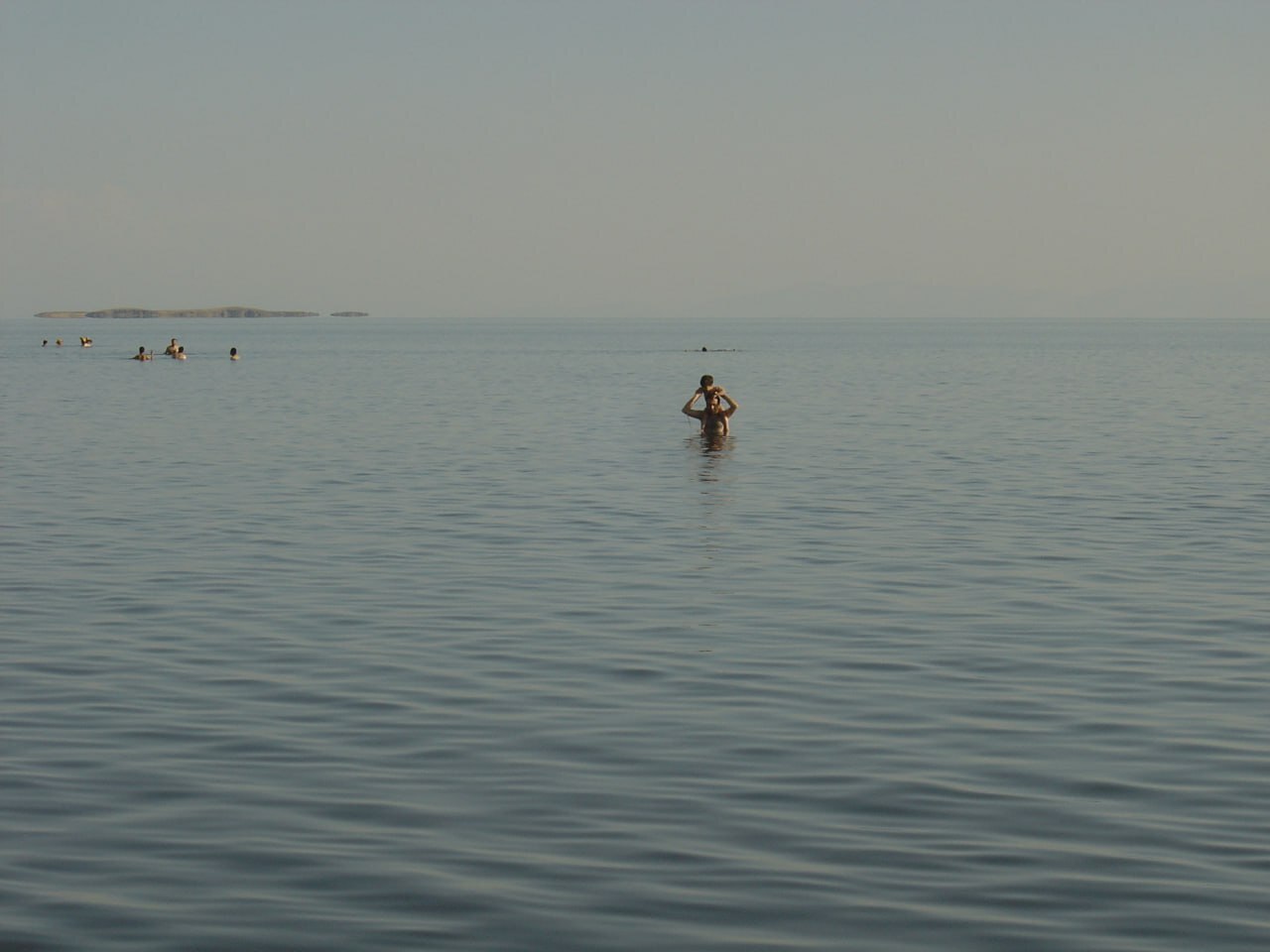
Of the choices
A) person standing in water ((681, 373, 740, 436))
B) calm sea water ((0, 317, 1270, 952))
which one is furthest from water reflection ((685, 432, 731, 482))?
calm sea water ((0, 317, 1270, 952))

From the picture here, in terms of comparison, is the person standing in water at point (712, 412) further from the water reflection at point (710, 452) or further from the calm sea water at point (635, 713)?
the calm sea water at point (635, 713)

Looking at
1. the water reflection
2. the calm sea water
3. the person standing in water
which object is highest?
the person standing in water

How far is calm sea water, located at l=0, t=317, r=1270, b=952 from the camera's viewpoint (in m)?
9.91

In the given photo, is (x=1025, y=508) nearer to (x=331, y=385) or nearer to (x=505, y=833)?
(x=505, y=833)

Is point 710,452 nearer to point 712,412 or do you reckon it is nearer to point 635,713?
point 712,412

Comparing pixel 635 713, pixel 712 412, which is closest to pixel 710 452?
pixel 712 412

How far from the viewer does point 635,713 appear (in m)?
14.6


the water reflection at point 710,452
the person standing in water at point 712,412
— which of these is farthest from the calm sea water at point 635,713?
the person standing in water at point 712,412

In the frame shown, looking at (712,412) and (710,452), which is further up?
(712,412)

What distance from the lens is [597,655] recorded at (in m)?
17.3

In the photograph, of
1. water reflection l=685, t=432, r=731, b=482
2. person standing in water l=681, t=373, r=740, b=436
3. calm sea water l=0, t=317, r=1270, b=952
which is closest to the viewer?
calm sea water l=0, t=317, r=1270, b=952

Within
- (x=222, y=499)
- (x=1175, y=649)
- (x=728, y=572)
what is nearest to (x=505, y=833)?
(x=1175, y=649)

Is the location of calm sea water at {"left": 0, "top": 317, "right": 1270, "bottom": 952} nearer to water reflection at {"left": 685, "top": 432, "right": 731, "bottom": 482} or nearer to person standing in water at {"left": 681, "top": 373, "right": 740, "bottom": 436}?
water reflection at {"left": 685, "top": 432, "right": 731, "bottom": 482}

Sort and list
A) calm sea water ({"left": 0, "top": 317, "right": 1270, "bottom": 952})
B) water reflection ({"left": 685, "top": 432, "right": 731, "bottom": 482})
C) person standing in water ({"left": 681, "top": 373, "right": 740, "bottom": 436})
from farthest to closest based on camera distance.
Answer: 1. person standing in water ({"left": 681, "top": 373, "right": 740, "bottom": 436})
2. water reflection ({"left": 685, "top": 432, "right": 731, "bottom": 482})
3. calm sea water ({"left": 0, "top": 317, "right": 1270, "bottom": 952})
